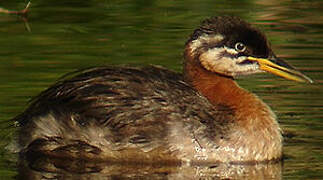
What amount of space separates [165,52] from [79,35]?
1954mm

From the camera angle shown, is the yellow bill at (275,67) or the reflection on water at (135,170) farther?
the yellow bill at (275,67)

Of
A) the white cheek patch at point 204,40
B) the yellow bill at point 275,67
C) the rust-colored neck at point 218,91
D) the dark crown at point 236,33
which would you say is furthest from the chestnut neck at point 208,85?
the yellow bill at point 275,67

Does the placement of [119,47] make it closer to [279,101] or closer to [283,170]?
[279,101]

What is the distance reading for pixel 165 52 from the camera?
707 inches

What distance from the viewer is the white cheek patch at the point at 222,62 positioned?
13930 mm

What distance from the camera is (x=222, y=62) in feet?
45.9

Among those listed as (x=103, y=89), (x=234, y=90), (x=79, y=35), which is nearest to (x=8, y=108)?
(x=103, y=89)

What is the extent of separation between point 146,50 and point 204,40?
426cm

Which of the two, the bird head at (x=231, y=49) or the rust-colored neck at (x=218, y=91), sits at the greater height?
the bird head at (x=231, y=49)

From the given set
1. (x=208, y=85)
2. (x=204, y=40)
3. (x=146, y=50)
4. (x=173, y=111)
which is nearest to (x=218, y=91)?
(x=208, y=85)

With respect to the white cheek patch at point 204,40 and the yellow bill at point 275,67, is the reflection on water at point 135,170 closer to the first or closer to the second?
the yellow bill at point 275,67

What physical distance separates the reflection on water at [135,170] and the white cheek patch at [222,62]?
121 cm

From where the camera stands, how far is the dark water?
1335 centimetres

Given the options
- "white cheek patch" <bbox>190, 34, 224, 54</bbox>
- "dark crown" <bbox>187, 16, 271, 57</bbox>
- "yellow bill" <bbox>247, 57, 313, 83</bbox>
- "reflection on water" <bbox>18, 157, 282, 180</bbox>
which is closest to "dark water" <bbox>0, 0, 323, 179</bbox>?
"reflection on water" <bbox>18, 157, 282, 180</bbox>
